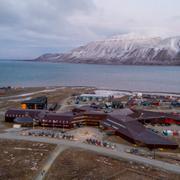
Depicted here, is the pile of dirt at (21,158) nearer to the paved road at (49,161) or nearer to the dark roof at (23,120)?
the paved road at (49,161)

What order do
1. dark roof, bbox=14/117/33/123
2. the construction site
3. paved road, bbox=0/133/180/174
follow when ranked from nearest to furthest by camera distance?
the construction site < paved road, bbox=0/133/180/174 < dark roof, bbox=14/117/33/123

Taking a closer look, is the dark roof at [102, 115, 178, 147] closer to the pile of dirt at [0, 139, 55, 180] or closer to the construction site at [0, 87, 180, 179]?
the construction site at [0, 87, 180, 179]

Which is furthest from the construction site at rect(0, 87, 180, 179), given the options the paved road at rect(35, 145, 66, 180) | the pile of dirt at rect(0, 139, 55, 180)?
the pile of dirt at rect(0, 139, 55, 180)

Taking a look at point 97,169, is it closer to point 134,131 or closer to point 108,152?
point 108,152

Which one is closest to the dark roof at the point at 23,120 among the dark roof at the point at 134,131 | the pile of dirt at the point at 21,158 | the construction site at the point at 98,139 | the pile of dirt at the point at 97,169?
the construction site at the point at 98,139

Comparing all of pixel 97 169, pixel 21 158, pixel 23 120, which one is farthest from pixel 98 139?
pixel 23 120

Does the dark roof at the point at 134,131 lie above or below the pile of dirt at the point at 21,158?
above

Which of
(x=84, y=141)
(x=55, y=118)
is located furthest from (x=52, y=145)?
(x=55, y=118)

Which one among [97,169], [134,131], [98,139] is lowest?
[98,139]
